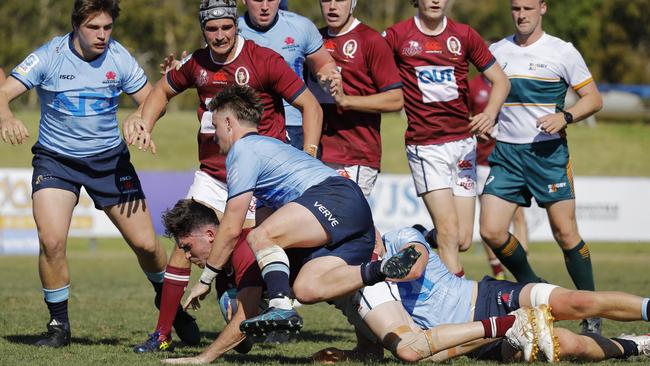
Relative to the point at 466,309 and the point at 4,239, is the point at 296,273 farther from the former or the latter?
the point at 4,239

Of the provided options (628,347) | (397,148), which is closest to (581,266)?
(628,347)

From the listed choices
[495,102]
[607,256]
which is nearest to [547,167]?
[495,102]

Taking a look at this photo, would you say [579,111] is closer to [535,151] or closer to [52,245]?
[535,151]

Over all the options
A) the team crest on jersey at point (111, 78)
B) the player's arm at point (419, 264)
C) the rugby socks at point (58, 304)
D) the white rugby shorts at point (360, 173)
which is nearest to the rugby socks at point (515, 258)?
the white rugby shorts at point (360, 173)

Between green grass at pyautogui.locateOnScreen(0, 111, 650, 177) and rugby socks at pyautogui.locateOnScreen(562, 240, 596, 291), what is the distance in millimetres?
18781

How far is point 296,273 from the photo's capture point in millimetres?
6398

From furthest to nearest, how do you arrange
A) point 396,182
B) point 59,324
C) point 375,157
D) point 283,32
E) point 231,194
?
1. point 396,182
2. point 375,157
3. point 283,32
4. point 59,324
5. point 231,194

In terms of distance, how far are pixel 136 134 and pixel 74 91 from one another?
2.45 ft

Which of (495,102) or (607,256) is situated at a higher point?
(495,102)

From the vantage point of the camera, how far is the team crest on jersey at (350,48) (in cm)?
843

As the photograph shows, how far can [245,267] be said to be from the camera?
6309 millimetres

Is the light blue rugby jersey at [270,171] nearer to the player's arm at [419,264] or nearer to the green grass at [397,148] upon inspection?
the player's arm at [419,264]

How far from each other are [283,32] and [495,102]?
187cm

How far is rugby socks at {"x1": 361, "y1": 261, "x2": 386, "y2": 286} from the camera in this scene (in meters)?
5.73
